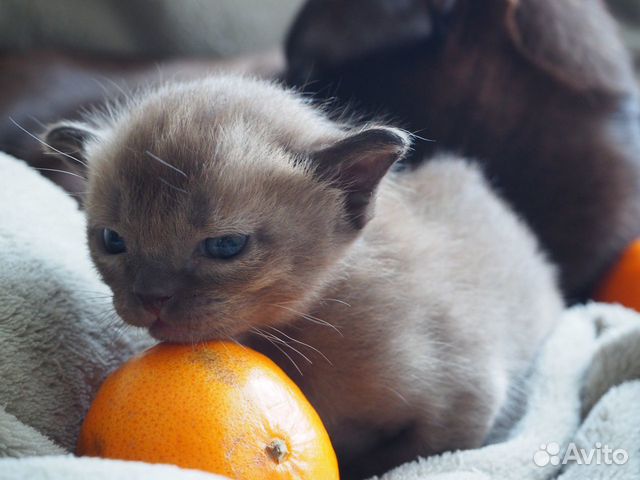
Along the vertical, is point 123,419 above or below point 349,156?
below

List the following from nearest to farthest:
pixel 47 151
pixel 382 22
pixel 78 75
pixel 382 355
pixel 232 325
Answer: pixel 232 325
pixel 382 355
pixel 47 151
pixel 382 22
pixel 78 75

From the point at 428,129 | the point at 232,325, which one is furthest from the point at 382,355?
the point at 428,129

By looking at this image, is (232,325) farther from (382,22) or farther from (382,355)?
(382,22)

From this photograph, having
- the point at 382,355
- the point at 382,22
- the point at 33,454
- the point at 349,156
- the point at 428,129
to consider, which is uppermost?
the point at 382,22

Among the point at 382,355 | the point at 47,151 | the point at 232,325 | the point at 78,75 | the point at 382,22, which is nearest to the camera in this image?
the point at 232,325

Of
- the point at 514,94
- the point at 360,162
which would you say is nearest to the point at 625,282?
the point at 514,94

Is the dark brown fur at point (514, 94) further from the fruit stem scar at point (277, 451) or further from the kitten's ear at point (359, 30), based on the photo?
the fruit stem scar at point (277, 451)
